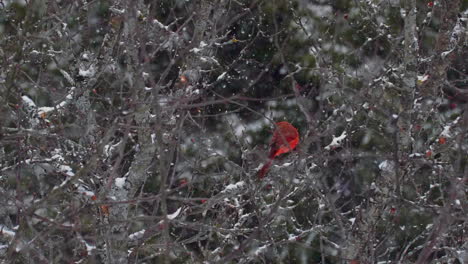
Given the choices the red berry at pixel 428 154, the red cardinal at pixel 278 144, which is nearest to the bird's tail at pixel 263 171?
the red cardinal at pixel 278 144

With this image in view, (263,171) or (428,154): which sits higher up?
(428,154)

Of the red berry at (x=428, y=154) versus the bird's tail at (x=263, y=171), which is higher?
the red berry at (x=428, y=154)

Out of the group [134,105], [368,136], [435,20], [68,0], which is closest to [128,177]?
[68,0]

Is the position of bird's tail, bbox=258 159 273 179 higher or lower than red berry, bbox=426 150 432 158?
lower

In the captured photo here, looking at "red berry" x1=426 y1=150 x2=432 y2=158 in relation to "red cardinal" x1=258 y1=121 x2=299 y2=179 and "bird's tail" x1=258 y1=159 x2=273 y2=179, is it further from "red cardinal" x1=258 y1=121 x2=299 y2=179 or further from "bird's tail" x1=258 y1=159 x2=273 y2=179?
"bird's tail" x1=258 y1=159 x2=273 y2=179

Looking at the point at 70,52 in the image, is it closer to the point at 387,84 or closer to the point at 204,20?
the point at 204,20

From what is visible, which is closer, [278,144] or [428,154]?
[428,154]

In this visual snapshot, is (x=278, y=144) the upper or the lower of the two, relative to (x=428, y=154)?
lower

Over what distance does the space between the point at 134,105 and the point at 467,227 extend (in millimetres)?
3246

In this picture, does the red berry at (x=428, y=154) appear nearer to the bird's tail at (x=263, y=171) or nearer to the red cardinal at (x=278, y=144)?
the red cardinal at (x=278, y=144)

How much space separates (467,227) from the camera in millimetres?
5723

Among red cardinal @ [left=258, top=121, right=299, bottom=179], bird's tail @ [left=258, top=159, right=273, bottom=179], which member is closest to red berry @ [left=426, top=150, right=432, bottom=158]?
red cardinal @ [left=258, top=121, right=299, bottom=179]

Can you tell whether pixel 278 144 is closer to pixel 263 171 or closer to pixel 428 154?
pixel 263 171

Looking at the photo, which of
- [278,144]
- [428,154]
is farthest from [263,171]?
[428,154]
